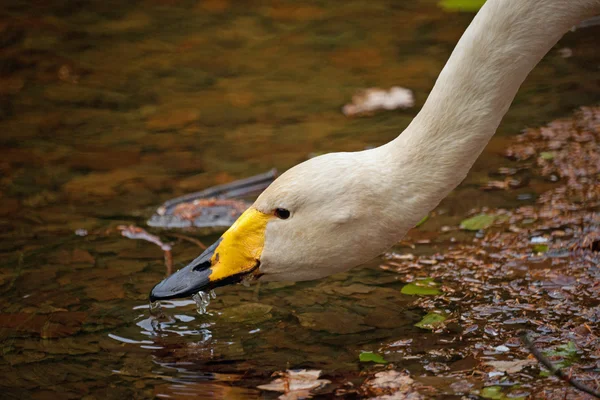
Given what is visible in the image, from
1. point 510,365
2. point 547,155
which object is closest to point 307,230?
point 510,365

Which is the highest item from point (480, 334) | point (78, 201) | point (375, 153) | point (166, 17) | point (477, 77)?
point (166, 17)

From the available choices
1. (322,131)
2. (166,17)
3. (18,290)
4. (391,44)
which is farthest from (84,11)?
(18,290)

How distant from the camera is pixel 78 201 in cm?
629

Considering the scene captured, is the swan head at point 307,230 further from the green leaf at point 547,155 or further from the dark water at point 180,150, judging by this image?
the green leaf at point 547,155

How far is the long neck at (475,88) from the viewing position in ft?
13.3

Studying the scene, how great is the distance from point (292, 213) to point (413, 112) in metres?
3.49

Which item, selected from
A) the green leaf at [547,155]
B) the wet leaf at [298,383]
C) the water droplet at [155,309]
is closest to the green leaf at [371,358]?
the wet leaf at [298,383]

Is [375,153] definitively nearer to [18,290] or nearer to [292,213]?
[292,213]

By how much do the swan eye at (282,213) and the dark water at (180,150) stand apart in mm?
746

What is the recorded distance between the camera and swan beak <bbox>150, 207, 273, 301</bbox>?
163 inches

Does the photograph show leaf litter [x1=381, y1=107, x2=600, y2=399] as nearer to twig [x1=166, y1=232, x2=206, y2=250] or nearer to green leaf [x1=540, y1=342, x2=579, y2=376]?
green leaf [x1=540, y1=342, x2=579, y2=376]

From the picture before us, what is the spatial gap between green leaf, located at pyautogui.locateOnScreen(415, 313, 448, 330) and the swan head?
25.0 inches

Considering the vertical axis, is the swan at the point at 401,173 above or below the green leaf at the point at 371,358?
above

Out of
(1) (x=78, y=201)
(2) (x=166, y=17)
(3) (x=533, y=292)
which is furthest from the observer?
(2) (x=166, y=17)
